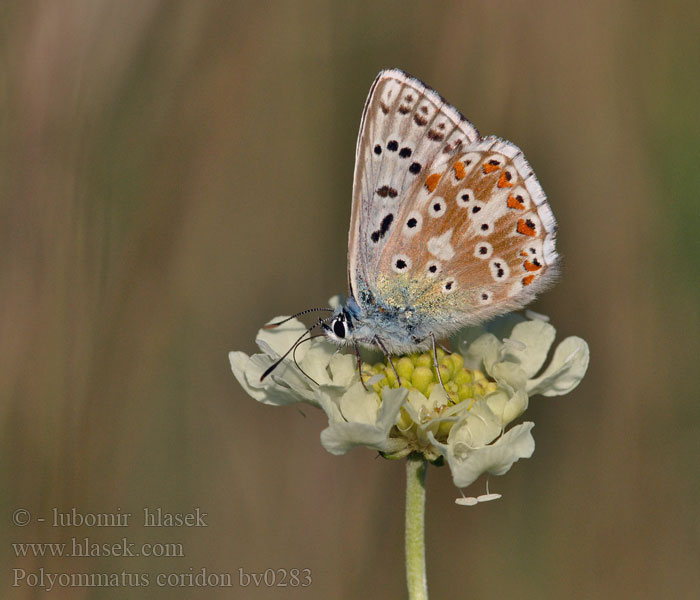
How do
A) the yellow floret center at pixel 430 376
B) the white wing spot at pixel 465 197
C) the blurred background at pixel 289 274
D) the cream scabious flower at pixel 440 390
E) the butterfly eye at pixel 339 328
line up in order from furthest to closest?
the blurred background at pixel 289 274 < the white wing spot at pixel 465 197 < the butterfly eye at pixel 339 328 < the yellow floret center at pixel 430 376 < the cream scabious flower at pixel 440 390

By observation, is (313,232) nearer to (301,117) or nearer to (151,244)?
(301,117)

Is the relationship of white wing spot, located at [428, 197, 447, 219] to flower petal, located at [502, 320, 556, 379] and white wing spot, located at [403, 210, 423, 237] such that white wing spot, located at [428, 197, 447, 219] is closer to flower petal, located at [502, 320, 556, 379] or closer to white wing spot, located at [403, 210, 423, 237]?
white wing spot, located at [403, 210, 423, 237]

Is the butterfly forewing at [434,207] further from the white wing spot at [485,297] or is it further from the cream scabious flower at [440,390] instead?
the cream scabious flower at [440,390]

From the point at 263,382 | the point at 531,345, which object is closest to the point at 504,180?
the point at 531,345

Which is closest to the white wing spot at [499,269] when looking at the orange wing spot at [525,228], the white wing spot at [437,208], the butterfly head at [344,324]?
the orange wing spot at [525,228]

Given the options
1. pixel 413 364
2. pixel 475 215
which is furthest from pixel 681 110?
pixel 413 364
